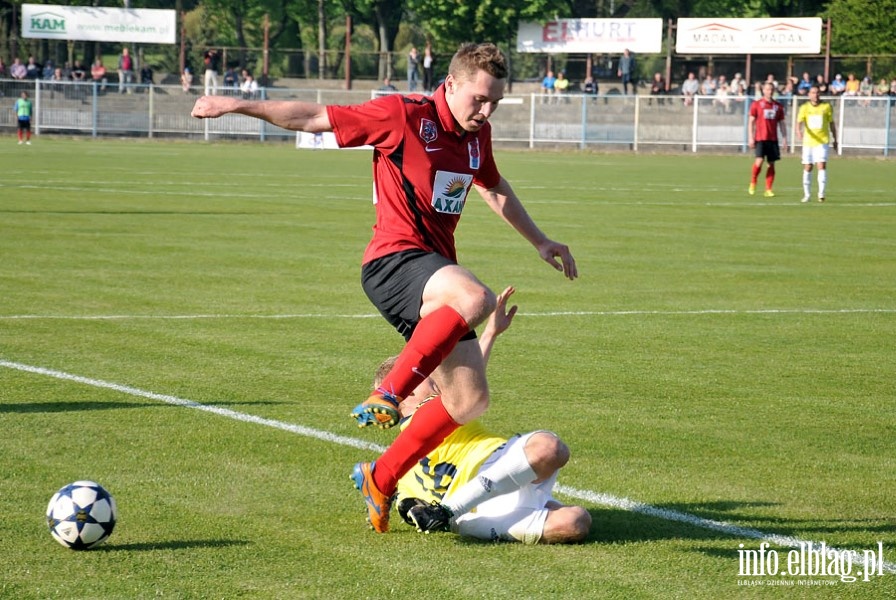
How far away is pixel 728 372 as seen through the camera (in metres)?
9.66

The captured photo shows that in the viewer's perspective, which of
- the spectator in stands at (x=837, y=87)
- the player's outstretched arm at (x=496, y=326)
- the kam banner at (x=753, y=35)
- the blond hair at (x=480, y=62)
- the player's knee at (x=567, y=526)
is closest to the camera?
the player's knee at (x=567, y=526)

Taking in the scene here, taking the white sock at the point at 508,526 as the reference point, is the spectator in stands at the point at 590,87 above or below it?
above

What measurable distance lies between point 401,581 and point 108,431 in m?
2.95

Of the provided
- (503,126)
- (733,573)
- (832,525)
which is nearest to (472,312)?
(733,573)

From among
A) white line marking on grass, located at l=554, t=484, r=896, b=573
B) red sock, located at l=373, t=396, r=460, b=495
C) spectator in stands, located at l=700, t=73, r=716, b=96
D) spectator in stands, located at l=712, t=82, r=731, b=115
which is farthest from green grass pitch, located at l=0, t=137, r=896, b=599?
spectator in stands, located at l=700, t=73, r=716, b=96

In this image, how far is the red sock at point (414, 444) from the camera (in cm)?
555

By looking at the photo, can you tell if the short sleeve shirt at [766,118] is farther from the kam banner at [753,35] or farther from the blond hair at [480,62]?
the kam banner at [753,35]

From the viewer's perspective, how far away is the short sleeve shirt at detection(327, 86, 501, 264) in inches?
→ 230

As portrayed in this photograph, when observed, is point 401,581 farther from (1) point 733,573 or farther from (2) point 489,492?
(1) point 733,573

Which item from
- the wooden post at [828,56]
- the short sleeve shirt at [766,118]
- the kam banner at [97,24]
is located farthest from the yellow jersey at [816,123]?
the kam banner at [97,24]

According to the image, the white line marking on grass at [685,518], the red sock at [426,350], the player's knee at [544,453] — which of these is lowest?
the white line marking on grass at [685,518]

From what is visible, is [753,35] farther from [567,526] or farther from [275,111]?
[567,526]

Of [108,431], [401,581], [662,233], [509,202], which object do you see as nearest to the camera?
[401,581]

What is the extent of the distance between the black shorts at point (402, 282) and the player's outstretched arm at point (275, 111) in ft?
2.10
